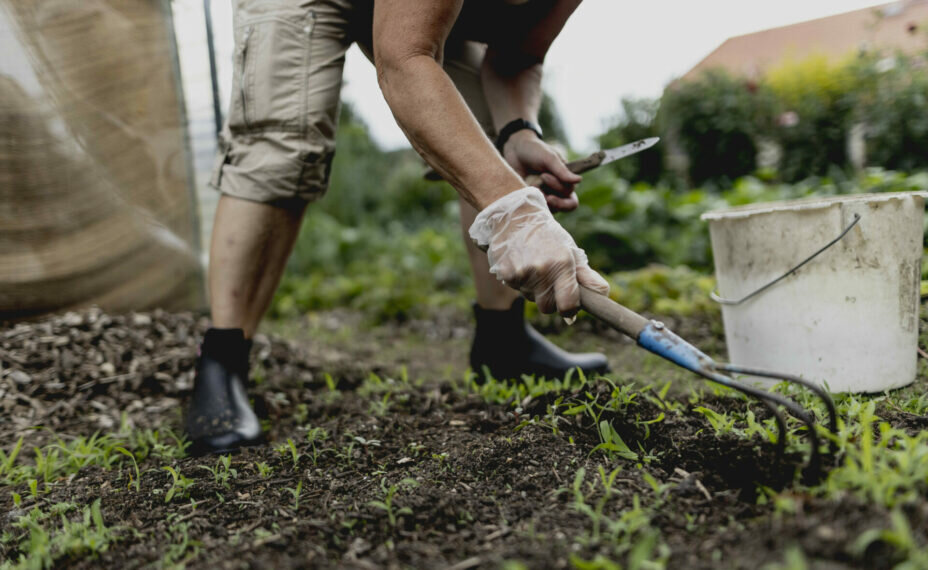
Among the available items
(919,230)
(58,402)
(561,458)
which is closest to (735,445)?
(561,458)

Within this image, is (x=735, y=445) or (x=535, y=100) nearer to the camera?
(x=735, y=445)

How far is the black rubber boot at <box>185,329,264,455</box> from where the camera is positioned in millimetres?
1794

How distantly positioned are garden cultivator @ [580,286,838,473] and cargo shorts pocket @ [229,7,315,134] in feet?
3.49

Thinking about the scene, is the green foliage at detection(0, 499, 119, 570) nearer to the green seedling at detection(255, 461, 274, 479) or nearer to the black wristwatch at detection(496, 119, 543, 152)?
the green seedling at detection(255, 461, 274, 479)

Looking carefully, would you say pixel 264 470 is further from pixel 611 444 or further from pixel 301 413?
pixel 611 444

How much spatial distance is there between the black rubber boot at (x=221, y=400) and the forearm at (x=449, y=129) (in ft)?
3.01

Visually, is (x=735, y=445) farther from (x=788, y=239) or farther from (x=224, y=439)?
(x=224, y=439)

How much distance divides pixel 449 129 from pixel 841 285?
121 cm

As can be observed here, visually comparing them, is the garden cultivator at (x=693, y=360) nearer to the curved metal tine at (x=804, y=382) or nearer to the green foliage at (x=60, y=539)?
the curved metal tine at (x=804, y=382)

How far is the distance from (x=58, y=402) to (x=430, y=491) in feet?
4.94

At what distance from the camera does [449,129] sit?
4.84 feet

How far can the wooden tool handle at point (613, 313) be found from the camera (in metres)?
1.34

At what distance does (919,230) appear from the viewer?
1.83 metres

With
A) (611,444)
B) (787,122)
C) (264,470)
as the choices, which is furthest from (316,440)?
(787,122)
